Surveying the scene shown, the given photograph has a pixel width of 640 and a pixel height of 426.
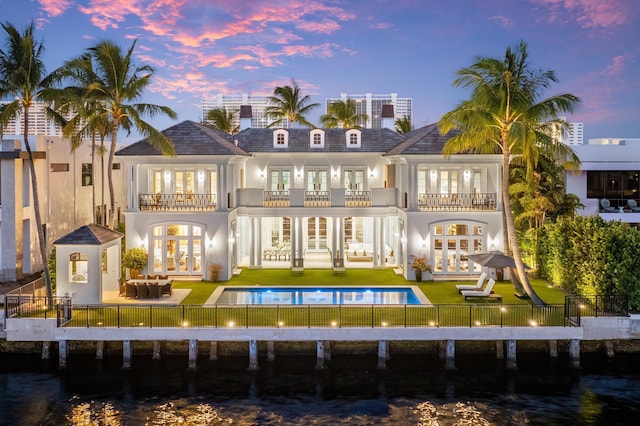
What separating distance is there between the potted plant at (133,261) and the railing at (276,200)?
752 centimetres

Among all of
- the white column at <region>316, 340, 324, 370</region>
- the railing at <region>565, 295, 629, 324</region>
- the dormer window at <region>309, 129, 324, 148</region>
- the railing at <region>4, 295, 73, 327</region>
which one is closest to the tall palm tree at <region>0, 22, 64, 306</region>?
the railing at <region>4, 295, 73, 327</region>

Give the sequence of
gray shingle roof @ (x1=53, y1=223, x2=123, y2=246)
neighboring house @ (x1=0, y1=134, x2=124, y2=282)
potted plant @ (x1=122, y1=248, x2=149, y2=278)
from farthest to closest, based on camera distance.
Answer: neighboring house @ (x1=0, y1=134, x2=124, y2=282) < potted plant @ (x1=122, y1=248, x2=149, y2=278) < gray shingle roof @ (x1=53, y1=223, x2=123, y2=246)

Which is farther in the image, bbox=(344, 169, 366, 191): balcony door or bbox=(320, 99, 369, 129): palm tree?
bbox=(320, 99, 369, 129): palm tree

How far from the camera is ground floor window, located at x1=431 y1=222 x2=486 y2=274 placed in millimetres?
30438

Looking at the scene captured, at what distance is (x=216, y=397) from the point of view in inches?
739

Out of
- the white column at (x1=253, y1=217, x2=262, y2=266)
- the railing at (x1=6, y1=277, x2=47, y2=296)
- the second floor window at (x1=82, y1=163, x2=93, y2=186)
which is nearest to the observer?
the railing at (x1=6, y1=277, x2=47, y2=296)

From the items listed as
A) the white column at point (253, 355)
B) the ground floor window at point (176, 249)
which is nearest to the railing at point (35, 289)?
the ground floor window at point (176, 249)

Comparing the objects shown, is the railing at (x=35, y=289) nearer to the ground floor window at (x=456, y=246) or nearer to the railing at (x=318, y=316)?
the railing at (x=318, y=316)

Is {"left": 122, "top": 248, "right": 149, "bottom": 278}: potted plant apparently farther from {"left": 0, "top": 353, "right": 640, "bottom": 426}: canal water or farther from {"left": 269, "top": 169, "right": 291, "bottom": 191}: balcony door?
{"left": 269, "top": 169, "right": 291, "bottom": 191}: balcony door


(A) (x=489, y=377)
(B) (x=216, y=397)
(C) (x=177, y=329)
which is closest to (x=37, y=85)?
(C) (x=177, y=329)

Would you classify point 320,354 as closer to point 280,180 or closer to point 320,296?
point 320,296

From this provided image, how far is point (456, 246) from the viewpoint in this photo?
100 feet

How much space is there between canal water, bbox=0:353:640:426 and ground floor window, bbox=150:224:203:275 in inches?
345

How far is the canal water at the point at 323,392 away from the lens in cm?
1728
